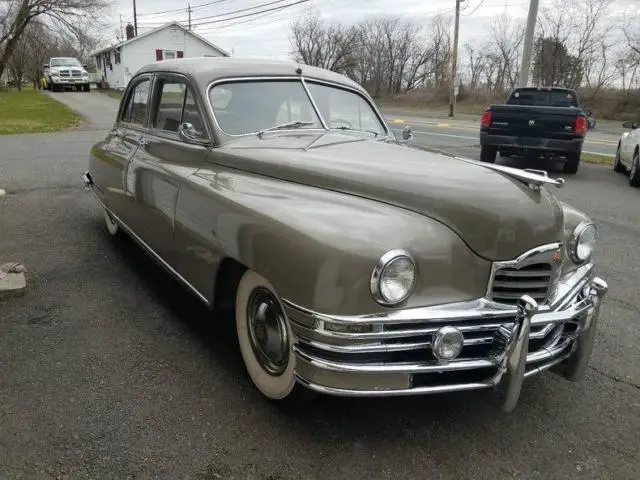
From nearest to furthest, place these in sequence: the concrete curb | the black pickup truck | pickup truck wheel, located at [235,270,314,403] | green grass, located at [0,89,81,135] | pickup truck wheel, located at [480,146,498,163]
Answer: pickup truck wheel, located at [235,270,314,403] → the concrete curb → the black pickup truck → pickup truck wheel, located at [480,146,498,163] → green grass, located at [0,89,81,135]

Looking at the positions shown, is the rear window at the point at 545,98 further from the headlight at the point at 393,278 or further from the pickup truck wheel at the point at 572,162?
the headlight at the point at 393,278

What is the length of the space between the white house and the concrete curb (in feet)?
138

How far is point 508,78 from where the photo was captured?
4191cm

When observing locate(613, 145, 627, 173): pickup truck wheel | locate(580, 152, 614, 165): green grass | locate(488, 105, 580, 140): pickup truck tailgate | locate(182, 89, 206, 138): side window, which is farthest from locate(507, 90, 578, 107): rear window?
locate(182, 89, 206, 138): side window

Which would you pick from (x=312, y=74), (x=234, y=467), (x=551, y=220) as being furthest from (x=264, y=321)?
(x=312, y=74)

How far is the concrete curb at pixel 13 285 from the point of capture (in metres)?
4.01

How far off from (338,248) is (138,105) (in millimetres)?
3177

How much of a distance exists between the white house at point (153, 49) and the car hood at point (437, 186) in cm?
4309

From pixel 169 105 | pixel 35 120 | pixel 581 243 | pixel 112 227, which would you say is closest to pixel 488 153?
pixel 112 227

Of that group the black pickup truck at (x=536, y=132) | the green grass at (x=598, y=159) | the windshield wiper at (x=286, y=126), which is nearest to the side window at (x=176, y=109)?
the windshield wiper at (x=286, y=126)

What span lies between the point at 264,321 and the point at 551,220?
1.45 m

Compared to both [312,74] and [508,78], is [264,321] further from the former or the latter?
[508,78]

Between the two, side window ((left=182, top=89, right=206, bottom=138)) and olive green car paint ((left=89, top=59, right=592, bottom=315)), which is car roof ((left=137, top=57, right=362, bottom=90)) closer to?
olive green car paint ((left=89, top=59, right=592, bottom=315))

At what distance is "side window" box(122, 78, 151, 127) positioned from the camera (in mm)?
4500
